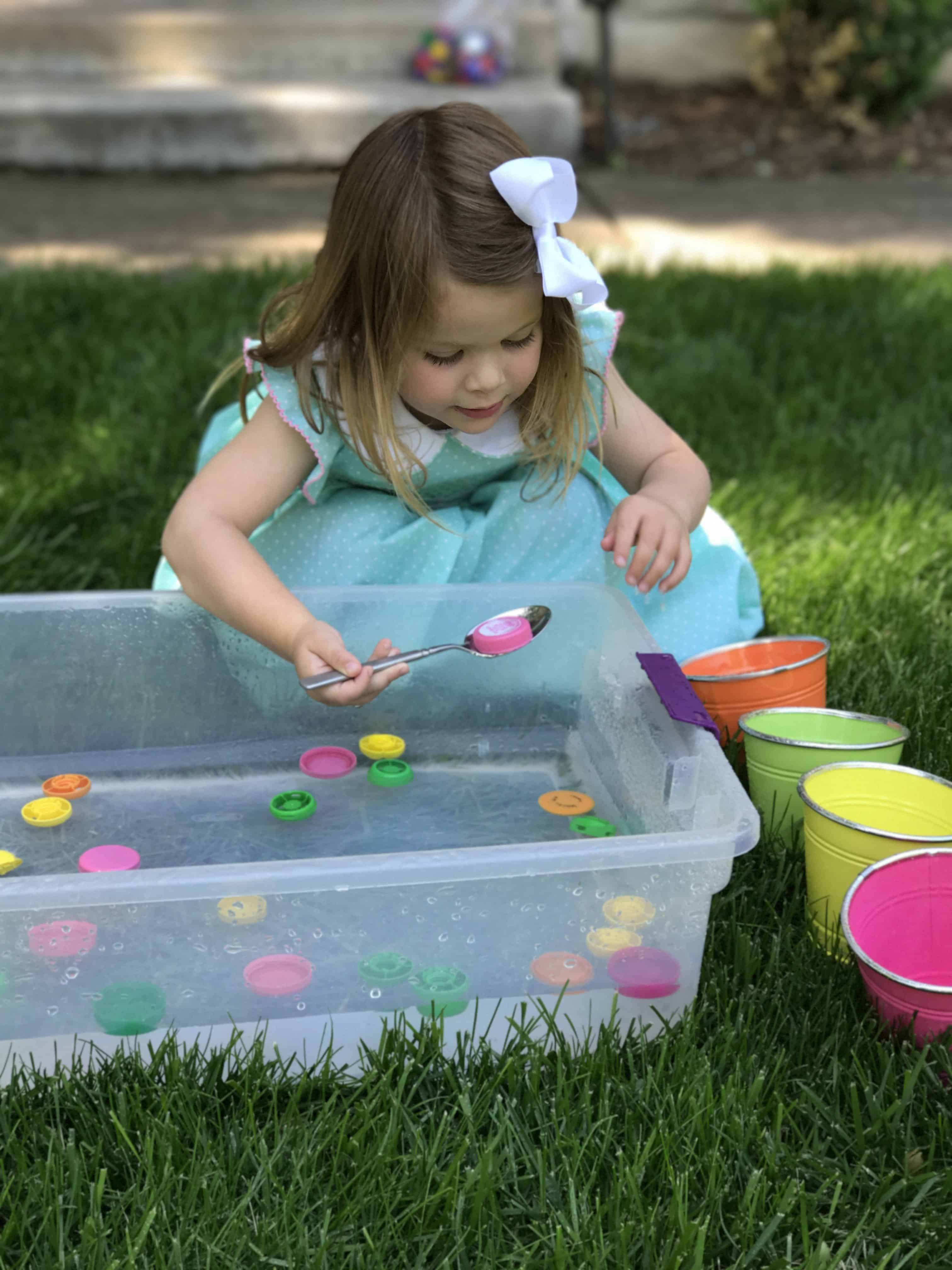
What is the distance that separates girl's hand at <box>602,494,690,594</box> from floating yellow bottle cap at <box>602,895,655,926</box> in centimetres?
42

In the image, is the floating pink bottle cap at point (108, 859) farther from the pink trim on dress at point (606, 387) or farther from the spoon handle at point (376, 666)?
the pink trim on dress at point (606, 387)

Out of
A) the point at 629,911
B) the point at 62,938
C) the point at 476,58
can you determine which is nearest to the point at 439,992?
the point at 629,911

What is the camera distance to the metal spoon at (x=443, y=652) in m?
1.23

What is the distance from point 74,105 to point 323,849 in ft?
12.3

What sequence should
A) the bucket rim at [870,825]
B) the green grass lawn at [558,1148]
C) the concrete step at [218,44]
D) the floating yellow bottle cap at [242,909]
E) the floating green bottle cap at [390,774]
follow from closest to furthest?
the green grass lawn at [558,1148]
the floating yellow bottle cap at [242,909]
the bucket rim at [870,825]
the floating green bottle cap at [390,774]
the concrete step at [218,44]

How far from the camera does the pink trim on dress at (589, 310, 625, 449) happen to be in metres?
1.59

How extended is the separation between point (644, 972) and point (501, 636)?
0.43 meters

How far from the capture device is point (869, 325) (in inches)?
114

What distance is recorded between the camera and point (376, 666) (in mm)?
1262

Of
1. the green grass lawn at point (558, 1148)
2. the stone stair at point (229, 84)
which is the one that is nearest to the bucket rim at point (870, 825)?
the green grass lawn at point (558, 1148)

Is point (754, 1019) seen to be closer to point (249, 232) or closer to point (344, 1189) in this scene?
point (344, 1189)

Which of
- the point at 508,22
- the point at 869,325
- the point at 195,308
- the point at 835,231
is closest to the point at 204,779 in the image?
the point at 195,308

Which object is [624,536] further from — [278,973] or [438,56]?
[438,56]

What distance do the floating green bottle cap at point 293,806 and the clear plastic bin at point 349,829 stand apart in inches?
0.5
